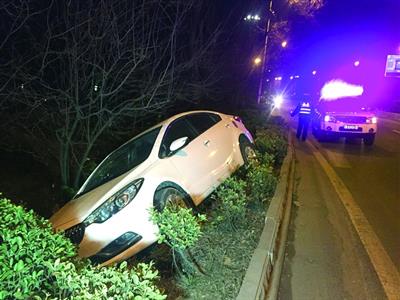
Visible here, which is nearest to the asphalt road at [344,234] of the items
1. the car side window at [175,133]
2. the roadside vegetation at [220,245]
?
the roadside vegetation at [220,245]

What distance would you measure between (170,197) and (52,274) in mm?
2814

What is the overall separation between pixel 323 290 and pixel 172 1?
19.6ft

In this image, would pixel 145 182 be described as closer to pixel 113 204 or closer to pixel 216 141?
pixel 113 204

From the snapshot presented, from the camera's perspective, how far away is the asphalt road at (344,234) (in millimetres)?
4207

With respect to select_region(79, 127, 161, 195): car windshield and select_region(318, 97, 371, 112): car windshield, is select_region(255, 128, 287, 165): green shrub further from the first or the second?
select_region(318, 97, 371, 112): car windshield

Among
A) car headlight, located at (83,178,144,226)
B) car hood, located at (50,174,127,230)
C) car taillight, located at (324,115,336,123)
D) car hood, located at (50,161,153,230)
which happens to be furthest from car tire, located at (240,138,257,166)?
car taillight, located at (324,115,336,123)

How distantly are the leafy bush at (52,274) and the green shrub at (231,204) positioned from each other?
2.14 meters

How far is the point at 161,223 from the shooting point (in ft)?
12.8

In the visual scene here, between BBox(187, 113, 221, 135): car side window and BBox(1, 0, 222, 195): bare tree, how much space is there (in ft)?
3.31

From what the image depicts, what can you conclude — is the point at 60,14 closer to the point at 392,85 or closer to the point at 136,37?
the point at 136,37

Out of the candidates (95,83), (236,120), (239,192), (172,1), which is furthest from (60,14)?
(239,192)

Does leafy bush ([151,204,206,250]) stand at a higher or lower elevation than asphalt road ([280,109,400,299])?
higher

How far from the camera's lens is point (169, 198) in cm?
509

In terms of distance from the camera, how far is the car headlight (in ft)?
15.0
